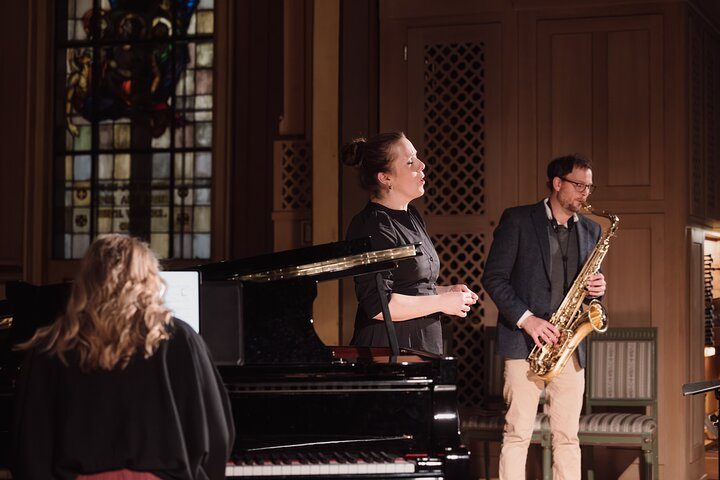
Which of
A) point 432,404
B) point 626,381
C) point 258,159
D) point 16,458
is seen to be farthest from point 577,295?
point 258,159

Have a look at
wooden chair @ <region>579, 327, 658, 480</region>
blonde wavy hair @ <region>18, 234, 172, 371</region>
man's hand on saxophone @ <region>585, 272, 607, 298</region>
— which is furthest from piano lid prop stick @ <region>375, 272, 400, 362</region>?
wooden chair @ <region>579, 327, 658, 480</region>

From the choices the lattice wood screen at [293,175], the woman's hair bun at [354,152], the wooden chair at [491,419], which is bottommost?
the wooden chair at [491,419]

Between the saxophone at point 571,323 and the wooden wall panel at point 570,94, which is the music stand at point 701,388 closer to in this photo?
the saxophone at point 571,323

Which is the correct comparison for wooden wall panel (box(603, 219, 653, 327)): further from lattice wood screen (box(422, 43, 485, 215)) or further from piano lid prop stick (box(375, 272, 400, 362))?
piano lid prop stick (box(375, 272, 400, 362))

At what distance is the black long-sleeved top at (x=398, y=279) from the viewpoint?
3.71m

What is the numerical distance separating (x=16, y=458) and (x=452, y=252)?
436 centimetres

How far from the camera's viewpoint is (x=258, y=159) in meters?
8.53

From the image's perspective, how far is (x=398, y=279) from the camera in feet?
12.4

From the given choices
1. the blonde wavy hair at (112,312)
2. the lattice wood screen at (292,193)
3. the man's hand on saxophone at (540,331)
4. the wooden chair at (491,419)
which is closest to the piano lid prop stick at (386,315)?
the blonde wavy hair at (112,312)

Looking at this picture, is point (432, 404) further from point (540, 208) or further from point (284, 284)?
point (540, 208)

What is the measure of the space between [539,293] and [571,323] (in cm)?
21

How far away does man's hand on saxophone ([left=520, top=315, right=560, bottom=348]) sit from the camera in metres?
4.76

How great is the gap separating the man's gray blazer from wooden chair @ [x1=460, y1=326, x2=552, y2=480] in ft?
2.43

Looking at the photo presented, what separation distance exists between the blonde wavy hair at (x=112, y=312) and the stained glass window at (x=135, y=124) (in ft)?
20.8
